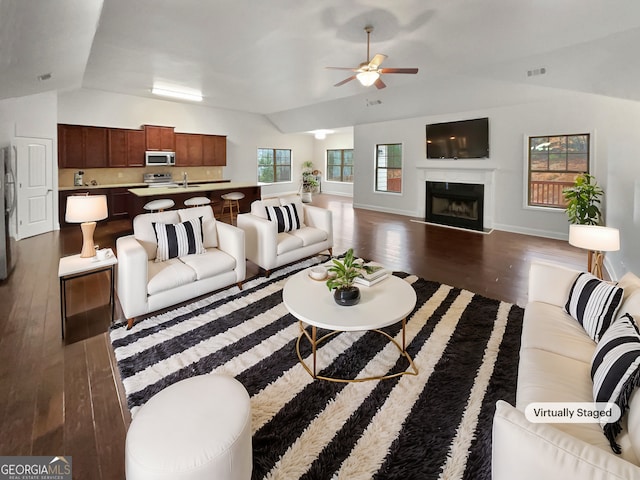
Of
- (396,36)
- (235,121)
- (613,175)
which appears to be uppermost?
(235,121)

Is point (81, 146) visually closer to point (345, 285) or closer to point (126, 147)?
point (126, 147)

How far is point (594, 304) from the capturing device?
1980mm

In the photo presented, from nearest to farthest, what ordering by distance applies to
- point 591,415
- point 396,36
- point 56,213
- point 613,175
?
point 591,415 → point 396,36 → point 613,175 → point 56,213

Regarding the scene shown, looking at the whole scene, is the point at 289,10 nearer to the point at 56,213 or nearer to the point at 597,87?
the point at 597,87

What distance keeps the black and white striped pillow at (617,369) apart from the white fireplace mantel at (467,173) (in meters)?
6.25

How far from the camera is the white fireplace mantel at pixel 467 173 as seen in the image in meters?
7.27

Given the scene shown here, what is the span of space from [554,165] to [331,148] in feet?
28.0

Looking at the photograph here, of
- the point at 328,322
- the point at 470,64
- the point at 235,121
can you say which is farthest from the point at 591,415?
the point at 235,121

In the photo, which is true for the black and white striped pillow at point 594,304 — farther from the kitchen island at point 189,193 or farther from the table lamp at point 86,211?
the kitchen island at point 189,193

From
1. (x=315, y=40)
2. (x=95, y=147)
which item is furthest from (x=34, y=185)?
(x=315, y=40)

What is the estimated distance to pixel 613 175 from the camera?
→ 4668 millimetres

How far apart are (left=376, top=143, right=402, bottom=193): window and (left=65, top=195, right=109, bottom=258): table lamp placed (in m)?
7.54

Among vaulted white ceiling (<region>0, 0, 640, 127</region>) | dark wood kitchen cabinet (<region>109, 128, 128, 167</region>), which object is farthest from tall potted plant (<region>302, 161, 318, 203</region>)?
vaulted white ceiling (<region>0, 0, 640, 127</region>)

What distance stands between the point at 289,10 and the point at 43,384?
388 cm
